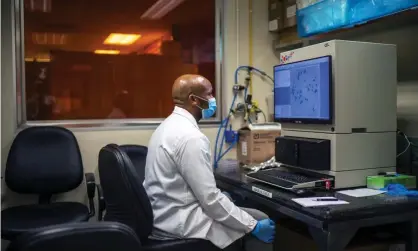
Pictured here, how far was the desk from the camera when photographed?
1.81m

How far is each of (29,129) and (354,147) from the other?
212 centimetres

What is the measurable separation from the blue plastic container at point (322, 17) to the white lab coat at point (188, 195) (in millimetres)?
1247

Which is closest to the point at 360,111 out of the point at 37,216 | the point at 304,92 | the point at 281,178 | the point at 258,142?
the point at 304,92

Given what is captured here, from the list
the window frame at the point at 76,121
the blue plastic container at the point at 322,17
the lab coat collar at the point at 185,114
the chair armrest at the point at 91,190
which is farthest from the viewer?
the window frame at the point at 76,121

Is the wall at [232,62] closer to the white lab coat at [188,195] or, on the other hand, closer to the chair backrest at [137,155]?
the chair backrest at [137,155]

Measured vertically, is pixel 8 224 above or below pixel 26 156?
below

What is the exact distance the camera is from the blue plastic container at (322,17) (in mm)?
2529

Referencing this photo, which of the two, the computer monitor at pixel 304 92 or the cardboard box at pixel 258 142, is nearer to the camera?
the computer monitor at pixel 304 92

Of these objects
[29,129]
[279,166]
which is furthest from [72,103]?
[279,166]

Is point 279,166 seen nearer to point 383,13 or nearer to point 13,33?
point 383,13

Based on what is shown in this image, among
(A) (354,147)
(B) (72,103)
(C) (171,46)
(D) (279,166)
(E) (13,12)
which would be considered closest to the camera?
(A) (354,147)

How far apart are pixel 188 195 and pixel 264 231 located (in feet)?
1.37

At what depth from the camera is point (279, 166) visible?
9.02ft

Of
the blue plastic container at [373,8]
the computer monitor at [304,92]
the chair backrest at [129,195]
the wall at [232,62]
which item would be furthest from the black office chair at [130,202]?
the blue plastic container at [373,8]
